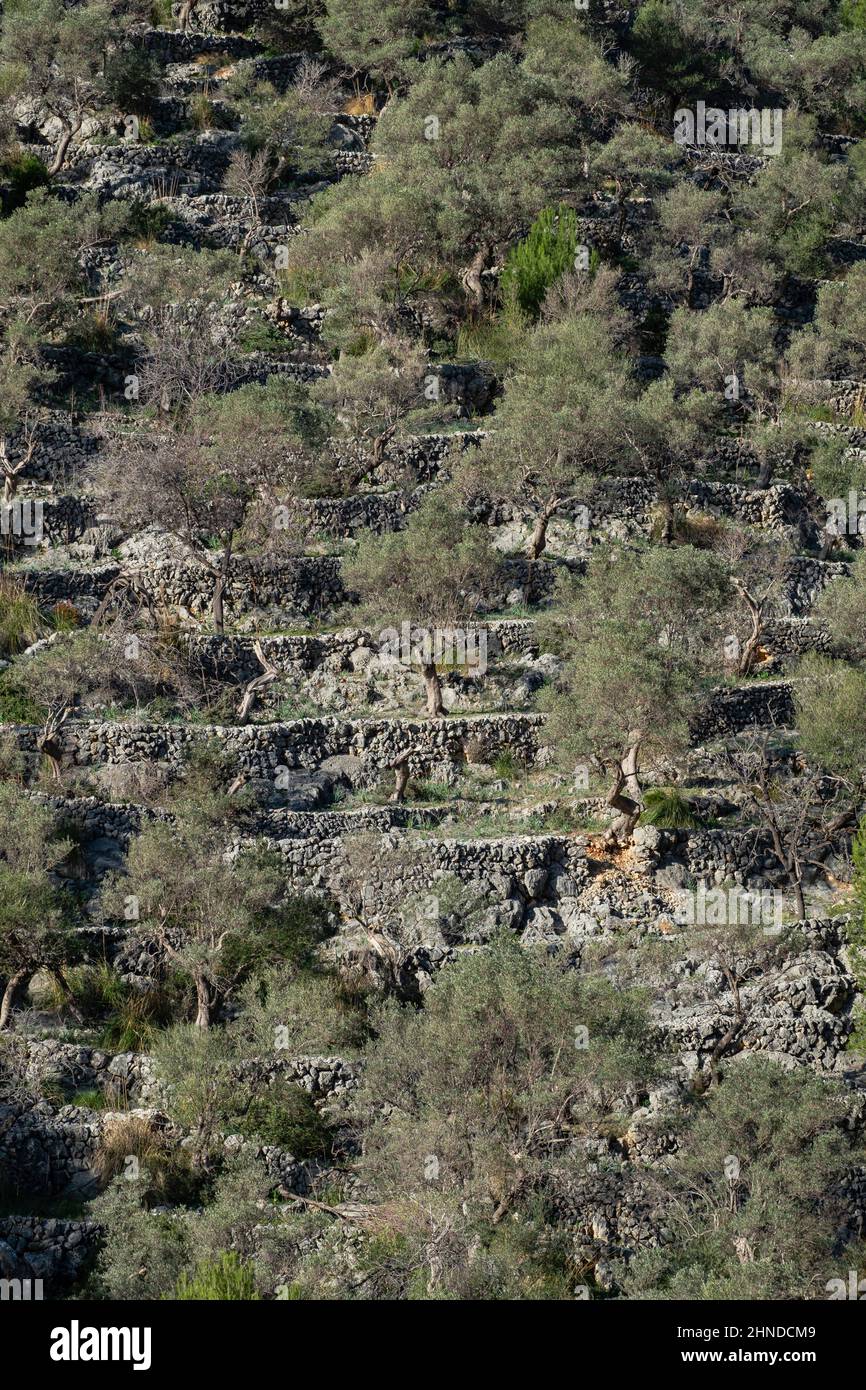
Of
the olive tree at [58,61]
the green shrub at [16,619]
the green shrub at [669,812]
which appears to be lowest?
the green shrub at [669,812]

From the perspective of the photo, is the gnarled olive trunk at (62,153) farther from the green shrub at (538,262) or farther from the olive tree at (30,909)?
the olive tree at (30,909)

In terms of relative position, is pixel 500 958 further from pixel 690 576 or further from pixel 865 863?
pixel 690 576

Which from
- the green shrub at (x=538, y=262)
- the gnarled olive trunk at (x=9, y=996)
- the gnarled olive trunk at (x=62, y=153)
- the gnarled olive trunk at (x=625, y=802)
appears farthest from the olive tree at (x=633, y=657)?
the gnarled olive trunk at (x=62, y=153)

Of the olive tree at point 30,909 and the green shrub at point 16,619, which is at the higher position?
the green shrub at point 16,619

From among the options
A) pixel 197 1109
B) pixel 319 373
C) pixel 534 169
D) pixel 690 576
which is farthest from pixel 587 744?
pixel 534 169

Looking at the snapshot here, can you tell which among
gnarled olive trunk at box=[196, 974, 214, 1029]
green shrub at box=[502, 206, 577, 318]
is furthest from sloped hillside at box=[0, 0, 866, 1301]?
green shrub at box=[502, 206, 577, 318]

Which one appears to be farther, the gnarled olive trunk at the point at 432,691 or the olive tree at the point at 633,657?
the gnarled olive trunk at the point at 432,691

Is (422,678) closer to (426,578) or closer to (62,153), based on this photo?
(426,578)

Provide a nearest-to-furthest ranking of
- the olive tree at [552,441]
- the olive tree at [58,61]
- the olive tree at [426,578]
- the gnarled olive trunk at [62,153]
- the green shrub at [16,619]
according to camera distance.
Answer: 1. the olive tree at [426,578]
2. the green shrub at [16,619]
3. the olive tree at [552,441]
4. the gnarled olive trunk at [62,153]
5. the olive tree at [58,61]

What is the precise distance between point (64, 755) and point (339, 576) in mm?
7419

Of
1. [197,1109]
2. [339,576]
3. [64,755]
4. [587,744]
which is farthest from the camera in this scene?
[339,576]

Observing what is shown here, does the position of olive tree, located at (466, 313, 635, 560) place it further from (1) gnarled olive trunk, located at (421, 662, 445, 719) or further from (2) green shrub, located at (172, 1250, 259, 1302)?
(2) green shrub, located at (172, 1250, 259, 1302)

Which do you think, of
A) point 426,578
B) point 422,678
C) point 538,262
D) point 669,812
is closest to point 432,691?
point 422,678

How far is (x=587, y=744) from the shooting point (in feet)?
107
